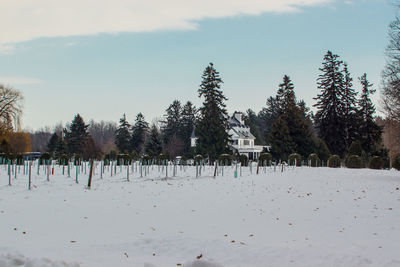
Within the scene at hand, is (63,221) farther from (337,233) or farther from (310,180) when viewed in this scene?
(310,180)

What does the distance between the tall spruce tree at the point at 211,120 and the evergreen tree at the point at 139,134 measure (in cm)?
2618

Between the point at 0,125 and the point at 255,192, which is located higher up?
the point at 0,125

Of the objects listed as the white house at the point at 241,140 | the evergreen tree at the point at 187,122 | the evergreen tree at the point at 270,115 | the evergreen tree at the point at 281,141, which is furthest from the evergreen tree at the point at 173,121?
the evergreen tree at the point at 281,141

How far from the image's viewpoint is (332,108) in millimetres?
51094

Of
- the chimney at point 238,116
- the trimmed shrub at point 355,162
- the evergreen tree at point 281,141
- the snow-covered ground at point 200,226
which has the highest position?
the chimney at point 238,116

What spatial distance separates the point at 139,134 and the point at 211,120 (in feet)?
92.2

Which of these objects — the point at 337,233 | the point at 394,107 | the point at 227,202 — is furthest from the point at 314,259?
the point at 394,107

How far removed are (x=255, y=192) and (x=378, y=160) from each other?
23.9 metres

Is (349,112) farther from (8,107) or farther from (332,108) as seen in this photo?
(8,107)

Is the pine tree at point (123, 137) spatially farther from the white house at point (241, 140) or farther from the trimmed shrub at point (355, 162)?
the trimmed shrub at point (355, 162)

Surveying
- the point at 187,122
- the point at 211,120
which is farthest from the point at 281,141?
the point at 187,122

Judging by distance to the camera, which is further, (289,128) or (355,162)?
(289,128)

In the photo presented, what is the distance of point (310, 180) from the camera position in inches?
920

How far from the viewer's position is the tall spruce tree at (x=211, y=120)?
50531 millimetres
